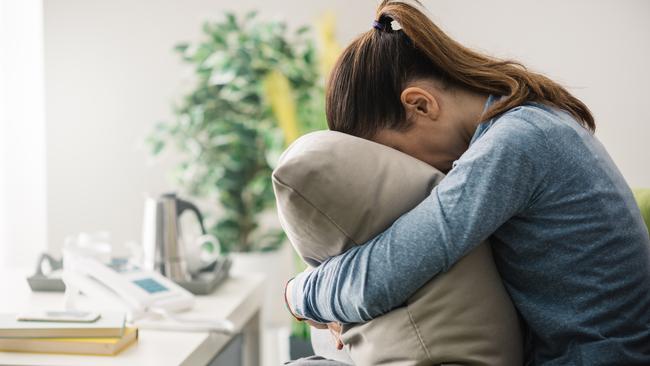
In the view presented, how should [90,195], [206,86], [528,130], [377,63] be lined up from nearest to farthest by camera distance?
[528,130]
[377,63]
[206,86]
[90,195]

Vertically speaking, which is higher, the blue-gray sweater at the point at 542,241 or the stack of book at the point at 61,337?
the blue-gray sweater at the point at 542,241

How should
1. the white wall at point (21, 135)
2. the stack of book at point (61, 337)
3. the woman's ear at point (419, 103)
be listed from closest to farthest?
the woman's ear at point (419, 103)
the stack of book at point (61, 337)
the white wall at point (21, 135)

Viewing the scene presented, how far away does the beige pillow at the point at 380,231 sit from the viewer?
36.4 inches

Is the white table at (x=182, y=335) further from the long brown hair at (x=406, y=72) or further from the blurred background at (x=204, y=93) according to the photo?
the blurred background at (x=204, y=93)

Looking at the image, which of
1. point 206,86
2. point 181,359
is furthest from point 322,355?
point 206,86

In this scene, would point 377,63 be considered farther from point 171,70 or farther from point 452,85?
point 171,70

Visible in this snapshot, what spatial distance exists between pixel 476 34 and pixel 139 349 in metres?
2.06

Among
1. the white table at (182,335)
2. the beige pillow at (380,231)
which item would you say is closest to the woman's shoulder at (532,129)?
the beige pillow at (380,231)

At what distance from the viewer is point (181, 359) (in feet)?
3.73

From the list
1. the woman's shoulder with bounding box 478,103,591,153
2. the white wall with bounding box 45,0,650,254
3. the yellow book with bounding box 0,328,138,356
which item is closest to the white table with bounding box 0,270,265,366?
the yellow book with bounding box 0,328,138,356

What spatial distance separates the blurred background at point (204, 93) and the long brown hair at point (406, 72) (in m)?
1.37

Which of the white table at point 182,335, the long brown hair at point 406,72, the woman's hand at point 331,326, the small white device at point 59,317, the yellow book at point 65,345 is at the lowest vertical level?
the white table at point 182,335

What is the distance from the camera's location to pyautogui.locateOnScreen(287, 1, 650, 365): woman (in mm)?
900

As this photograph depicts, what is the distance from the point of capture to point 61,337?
1141mm
